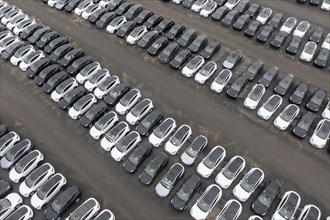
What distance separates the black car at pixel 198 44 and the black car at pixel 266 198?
18.2m

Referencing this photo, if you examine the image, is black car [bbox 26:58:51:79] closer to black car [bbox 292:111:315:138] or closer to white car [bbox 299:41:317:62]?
black car [bbox 292:111:315:138]

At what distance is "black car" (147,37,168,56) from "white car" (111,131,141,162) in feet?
40.8

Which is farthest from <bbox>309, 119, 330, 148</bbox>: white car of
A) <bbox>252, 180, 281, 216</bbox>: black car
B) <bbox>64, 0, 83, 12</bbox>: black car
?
<bbox>64, 0, 83, 12</bbox>: black car

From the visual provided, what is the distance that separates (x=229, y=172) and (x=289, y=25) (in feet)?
77.9

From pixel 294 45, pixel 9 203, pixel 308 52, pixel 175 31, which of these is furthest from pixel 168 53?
pixel 9 203

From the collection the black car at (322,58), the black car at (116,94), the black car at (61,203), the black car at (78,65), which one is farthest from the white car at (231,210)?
the black car at (78,65)

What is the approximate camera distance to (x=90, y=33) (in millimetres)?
39000

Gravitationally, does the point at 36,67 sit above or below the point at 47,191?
above

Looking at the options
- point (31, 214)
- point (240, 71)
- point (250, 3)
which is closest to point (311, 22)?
point (250, 3)

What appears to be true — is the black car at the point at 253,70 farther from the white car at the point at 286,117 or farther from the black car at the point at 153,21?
the black car at the point at 153,21

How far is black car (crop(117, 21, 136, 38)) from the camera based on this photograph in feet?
124

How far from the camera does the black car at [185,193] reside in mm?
24047

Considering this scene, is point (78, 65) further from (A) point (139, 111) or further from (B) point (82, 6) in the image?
(B) point (82, 6)

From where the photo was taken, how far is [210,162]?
2612cm
